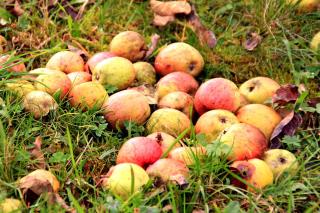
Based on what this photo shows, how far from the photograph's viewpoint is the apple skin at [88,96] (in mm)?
3844

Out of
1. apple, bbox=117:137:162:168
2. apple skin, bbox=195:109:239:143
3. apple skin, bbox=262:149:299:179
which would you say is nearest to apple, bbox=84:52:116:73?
apple skin, bbox=195:109:239:143

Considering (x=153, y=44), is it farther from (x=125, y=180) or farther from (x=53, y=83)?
(x=125, y=180)

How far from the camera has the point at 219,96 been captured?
12.8ft

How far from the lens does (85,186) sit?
10.7 ft

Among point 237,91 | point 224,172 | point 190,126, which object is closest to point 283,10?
point 237,91

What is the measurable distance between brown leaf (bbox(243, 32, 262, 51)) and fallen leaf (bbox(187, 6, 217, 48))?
25cm

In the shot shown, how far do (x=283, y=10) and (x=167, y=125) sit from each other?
1735 millimetres

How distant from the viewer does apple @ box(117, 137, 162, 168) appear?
10.9 ft

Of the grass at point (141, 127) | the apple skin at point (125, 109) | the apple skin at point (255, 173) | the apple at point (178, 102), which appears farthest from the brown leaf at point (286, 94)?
the apple skin at point (125, 109)

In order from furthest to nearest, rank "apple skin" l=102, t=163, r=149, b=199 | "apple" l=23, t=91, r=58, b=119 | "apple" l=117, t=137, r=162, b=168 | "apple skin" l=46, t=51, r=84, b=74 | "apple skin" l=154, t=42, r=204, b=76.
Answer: "apple skin" l=154, t=42, r=204, b=76, "apple skin" l=46, t=51, r=84, b=74, "apple" l=23, t=91, r=58, b=119, "apple" l=117, t=137, r=162, b=168, "apple skin" l=102, t=163, r=149, b=199

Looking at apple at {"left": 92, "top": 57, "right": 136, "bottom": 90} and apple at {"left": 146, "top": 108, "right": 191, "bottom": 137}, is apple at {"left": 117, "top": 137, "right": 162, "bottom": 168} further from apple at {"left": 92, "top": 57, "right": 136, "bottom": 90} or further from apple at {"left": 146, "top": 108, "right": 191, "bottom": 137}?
apple at {"left": 92, "top": 57, "right": 136, "bottom": 90}

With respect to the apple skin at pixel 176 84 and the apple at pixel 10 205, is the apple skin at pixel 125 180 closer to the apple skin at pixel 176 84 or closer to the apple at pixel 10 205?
the apple at pixel 10 205

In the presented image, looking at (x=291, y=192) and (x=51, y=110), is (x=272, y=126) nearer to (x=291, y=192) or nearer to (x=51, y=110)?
(x=291, y=192)

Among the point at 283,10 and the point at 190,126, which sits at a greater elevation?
the point at 283,10
